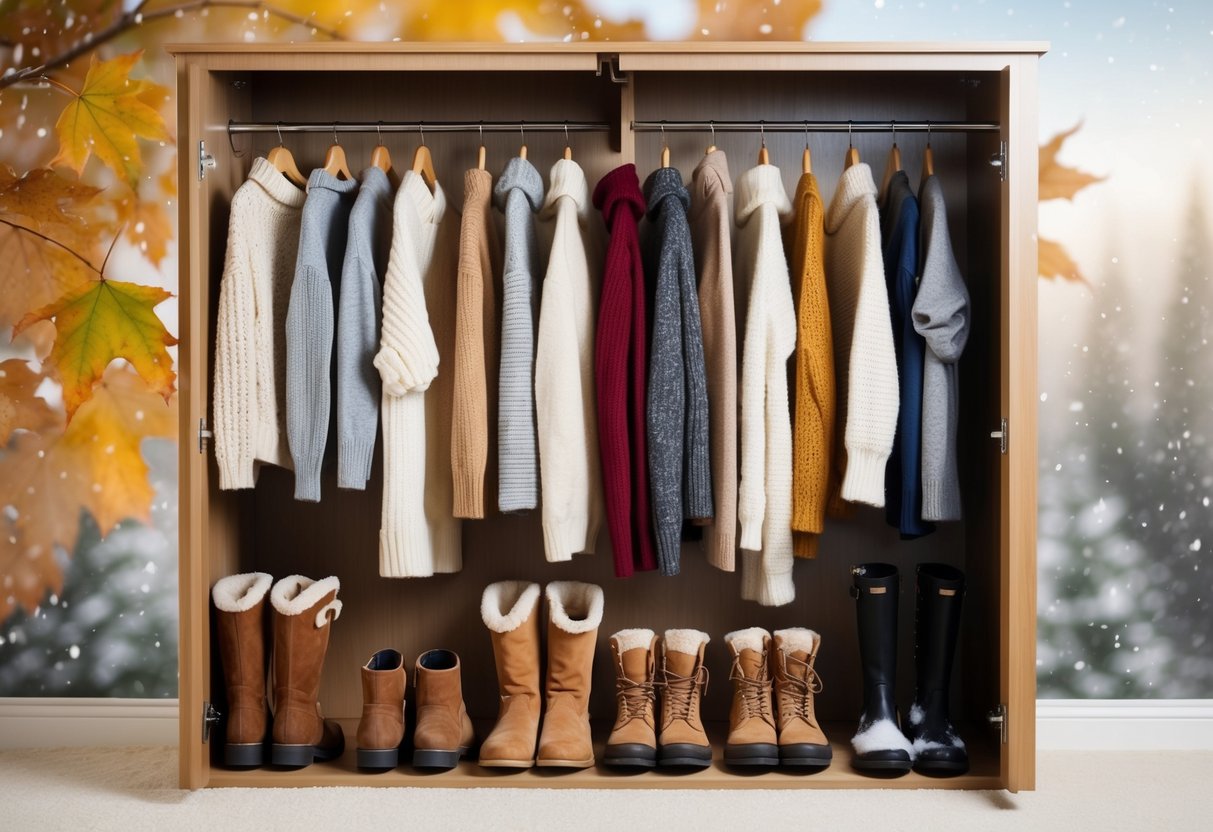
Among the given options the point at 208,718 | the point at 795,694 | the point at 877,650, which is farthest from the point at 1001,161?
the point at 208,718

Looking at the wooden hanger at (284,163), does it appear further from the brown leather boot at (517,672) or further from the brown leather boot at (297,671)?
the brown leather boot at (517,672)

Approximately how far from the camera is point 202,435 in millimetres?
2041

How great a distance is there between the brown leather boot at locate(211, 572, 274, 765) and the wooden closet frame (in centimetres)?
4

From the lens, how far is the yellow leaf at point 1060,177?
96.8 inches

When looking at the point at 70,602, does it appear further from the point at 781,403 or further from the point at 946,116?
the point at 946,116

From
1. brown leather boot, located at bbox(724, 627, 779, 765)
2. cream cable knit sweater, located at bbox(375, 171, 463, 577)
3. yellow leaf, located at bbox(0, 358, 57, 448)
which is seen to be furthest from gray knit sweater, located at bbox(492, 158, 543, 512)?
yellow leaf, located at bbox(0, 358, 57, 448)

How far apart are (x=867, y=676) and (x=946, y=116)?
136cm

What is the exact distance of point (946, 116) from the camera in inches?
95.7

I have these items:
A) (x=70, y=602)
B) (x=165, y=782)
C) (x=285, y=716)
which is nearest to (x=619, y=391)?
(x=285, y=716)

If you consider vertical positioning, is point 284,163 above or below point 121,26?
below

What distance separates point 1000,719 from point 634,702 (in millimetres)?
763

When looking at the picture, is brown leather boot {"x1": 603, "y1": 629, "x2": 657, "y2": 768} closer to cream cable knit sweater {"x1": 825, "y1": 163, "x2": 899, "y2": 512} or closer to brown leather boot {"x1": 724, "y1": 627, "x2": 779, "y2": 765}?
brown leather boot {"x1": 724, "y1": 627, "x2": 779, "y2": 765}

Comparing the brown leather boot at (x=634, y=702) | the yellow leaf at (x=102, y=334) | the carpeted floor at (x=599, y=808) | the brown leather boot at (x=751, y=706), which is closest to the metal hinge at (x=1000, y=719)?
the carpeted floor at (x=599, y=808)

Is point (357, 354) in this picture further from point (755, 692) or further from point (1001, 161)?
point (1001, 161)
